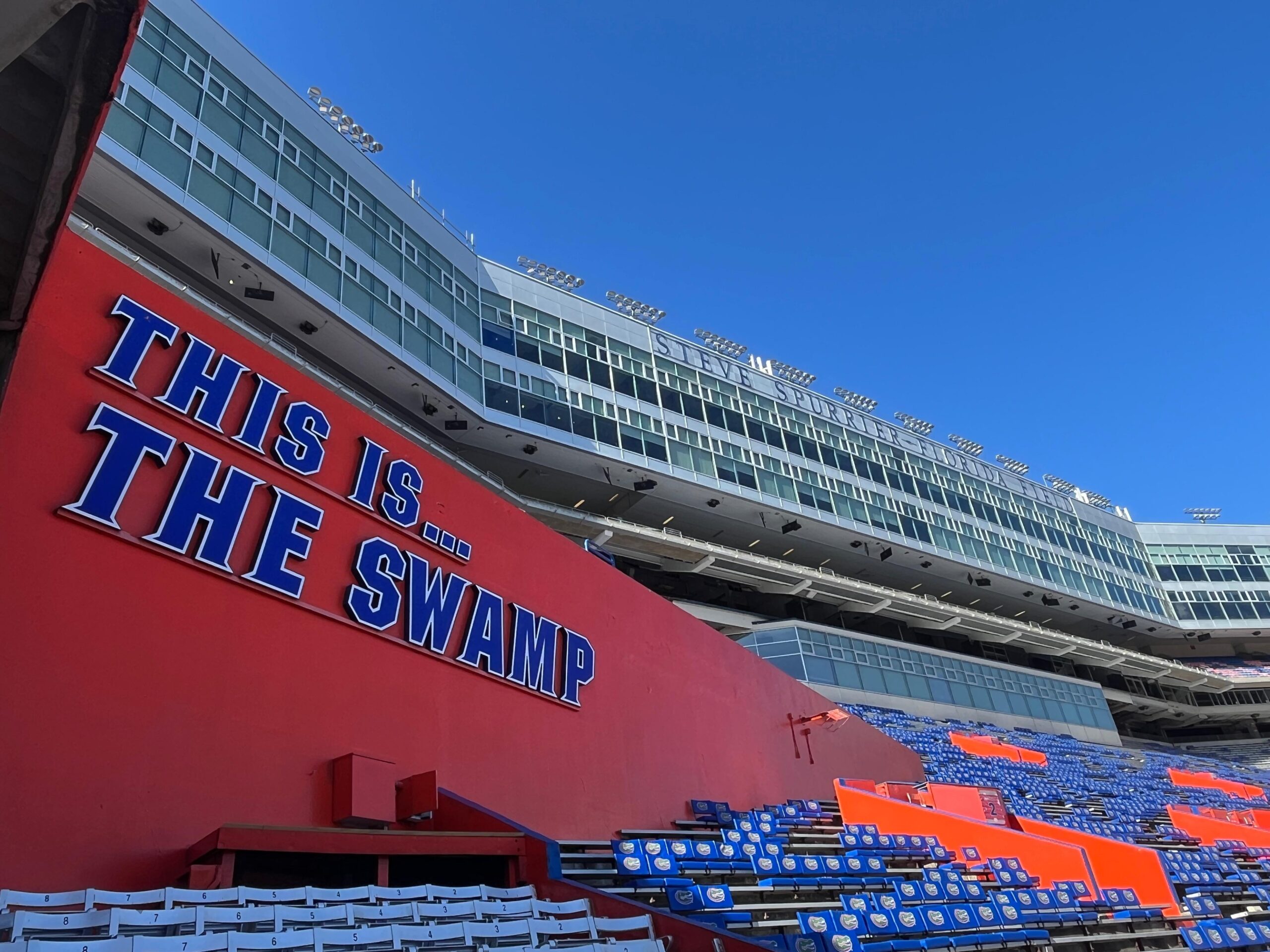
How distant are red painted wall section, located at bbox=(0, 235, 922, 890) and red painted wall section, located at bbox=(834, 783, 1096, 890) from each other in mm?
6103

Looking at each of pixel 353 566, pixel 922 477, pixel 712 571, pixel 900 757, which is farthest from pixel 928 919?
pixel 922 477

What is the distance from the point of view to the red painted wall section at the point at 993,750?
33031mm

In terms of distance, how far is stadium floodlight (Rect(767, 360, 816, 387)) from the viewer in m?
44.6

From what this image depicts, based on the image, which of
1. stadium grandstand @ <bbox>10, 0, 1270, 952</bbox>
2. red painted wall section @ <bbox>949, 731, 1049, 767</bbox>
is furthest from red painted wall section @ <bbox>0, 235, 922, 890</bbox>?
red painted wall section @ <bbox>949, 731, 1049, 767</bbox>

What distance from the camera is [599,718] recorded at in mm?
12461

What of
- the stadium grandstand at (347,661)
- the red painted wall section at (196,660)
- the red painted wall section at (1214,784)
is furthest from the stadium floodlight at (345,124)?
the red painted wall section at (1214,784)

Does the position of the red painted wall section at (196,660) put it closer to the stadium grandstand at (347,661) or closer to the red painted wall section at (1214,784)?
the stadium grandstand at (347,661)

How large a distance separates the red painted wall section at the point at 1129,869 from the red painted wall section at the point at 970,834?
0.30 meters

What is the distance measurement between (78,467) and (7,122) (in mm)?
3250

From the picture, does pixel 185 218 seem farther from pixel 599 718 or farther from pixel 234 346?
pixel 599 718

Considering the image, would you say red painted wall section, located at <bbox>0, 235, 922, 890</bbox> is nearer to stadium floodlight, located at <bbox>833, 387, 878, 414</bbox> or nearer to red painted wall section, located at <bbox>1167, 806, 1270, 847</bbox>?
red painted wall section, located at <bbox>1167, 806, 1270, 847</bbox>

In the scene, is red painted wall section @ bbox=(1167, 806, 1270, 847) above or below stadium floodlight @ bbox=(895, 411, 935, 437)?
below

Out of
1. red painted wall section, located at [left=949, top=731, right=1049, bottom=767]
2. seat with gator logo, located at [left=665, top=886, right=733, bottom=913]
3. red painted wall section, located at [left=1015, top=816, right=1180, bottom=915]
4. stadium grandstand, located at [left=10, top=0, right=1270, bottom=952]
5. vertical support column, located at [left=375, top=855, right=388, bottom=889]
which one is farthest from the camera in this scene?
red painted wall section, located at [left=949, top=731, right=1049, bottom=767]

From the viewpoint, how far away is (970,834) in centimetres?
1459
